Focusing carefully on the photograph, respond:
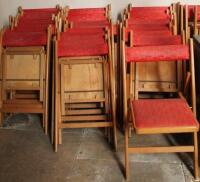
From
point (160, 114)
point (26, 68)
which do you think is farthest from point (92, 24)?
point (160, 114)

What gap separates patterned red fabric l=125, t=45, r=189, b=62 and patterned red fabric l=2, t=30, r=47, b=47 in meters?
1.00

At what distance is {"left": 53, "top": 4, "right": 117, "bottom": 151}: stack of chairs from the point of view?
2.76m

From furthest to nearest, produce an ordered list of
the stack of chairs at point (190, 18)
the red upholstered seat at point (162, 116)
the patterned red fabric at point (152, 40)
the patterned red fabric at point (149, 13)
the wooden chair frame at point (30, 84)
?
the patterned red fabric at point (149, 13) < the stack of chairs at point (190, 18) < the wooden chair frame at point (30, 84) < the patterned red fabric at point (152, 40) < the red upholstered seat at point (162, 116)

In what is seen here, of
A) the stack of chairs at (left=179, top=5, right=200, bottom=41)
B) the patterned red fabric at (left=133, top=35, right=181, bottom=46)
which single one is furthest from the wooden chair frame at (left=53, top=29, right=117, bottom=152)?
the stack of chairs at (left=179, top=5, right=200, bottom=41)

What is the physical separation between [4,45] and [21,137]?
91cm

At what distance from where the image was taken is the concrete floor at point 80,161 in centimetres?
234

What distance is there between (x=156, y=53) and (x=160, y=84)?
58 cm

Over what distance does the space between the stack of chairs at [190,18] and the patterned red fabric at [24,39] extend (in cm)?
139

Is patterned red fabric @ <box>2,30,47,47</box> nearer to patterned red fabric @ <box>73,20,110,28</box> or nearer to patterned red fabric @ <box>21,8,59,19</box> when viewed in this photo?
patterned red fabric @ <box>73,20,110,28</box>

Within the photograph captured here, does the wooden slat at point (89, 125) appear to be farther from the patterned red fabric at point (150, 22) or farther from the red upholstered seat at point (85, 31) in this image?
the patterned red fabric at point (150, 22)

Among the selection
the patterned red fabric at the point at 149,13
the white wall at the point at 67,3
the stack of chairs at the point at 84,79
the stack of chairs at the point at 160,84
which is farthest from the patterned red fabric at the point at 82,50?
the white wall at the point at 67,3

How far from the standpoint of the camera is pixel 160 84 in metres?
2.92

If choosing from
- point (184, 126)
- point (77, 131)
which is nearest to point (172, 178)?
point (184, 126)

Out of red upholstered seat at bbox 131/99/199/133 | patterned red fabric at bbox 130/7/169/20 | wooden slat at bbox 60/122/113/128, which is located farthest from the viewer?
patterned red fabric at bbox 130/7/169/20
